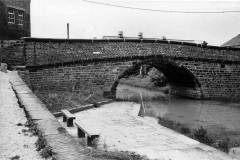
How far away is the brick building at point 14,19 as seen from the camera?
2178 cm

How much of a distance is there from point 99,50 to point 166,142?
9.38 meters

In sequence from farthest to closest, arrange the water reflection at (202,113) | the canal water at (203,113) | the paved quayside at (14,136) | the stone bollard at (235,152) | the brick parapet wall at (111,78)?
the brick parapet wall at (111,78), the water reflection at (202,113), the canal water at (203,113), the stone bollard at (235,152), the paved quayside at (14,136)

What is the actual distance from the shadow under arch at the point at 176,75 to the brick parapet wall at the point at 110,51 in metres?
0.45

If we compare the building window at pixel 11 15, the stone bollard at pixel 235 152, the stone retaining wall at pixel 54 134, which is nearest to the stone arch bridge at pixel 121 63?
the building window at pixel 11 15

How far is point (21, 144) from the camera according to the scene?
4.37 metres

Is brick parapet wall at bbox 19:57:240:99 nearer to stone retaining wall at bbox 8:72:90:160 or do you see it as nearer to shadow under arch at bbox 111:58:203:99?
shadow under arch at bbox 111:58:203:99

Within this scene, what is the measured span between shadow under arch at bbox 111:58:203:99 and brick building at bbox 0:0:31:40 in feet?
28.6

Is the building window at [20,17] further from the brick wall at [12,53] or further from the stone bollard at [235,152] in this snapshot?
the stone bollard at [235,152]

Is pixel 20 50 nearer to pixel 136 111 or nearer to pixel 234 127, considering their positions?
pixel 136 111

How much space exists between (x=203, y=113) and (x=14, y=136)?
11.6m

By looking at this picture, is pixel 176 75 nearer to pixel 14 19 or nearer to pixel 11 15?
pixel 14 19

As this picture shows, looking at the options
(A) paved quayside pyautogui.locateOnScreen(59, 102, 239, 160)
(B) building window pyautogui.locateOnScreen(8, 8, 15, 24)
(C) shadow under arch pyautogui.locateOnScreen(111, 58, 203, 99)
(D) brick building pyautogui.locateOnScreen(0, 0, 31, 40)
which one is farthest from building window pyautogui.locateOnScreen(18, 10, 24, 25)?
(A) paved quayside pyautogui.locateOnScreen(59, 102, 239, 160)

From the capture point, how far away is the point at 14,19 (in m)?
22.7

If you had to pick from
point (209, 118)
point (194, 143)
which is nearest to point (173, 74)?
point (209, 118)
